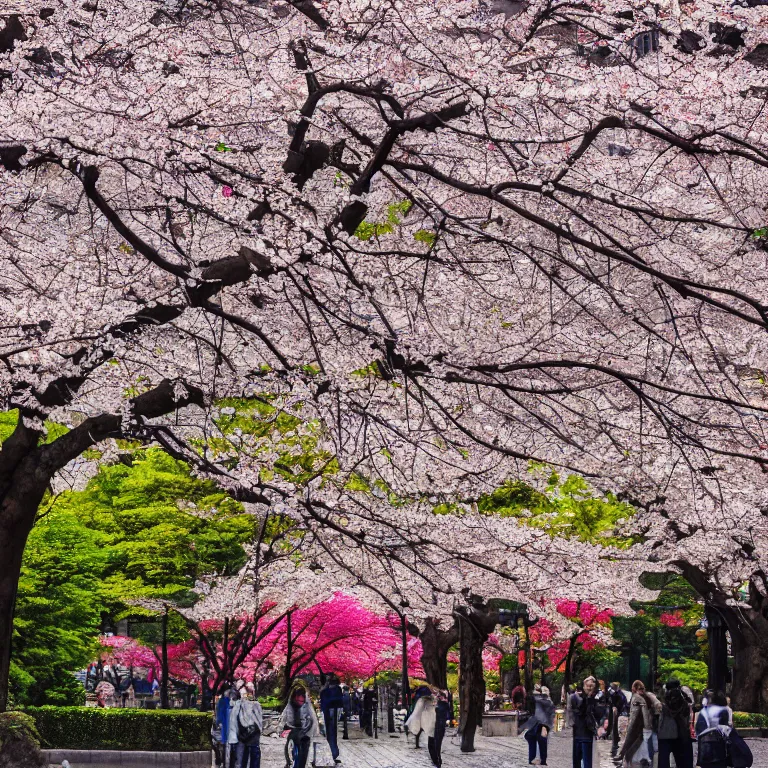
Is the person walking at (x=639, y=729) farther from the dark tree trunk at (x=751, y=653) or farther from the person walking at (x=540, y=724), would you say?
the dark tree trunk at (x=751, y=653)

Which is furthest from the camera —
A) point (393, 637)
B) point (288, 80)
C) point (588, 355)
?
point (393, 637)

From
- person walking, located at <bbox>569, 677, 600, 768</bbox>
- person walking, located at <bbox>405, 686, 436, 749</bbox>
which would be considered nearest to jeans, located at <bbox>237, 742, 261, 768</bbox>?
person walking, located at <bbox>405, 686, 436, 749</bbox>

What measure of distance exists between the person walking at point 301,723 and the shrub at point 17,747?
779 cm

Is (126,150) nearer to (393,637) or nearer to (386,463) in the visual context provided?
(386,463)

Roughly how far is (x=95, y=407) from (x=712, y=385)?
19.9 ft

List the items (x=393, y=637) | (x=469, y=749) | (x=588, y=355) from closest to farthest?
(x=588, y=355)
(x=469, y=749)
(x=393, y=637)

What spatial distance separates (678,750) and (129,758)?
1125cm

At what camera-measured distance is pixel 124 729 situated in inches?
839

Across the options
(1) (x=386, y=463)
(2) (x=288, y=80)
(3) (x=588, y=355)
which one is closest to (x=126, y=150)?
(2) (x=288, y=80)

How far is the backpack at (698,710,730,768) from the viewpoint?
524 inches

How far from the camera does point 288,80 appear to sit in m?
8.76

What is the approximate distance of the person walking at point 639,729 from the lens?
1506 cm

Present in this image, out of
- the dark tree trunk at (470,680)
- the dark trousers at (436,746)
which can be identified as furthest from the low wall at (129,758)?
the dark tree trunk at (470,680)

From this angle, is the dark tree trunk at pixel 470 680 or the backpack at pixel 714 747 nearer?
the backpack at pixel 714 747
